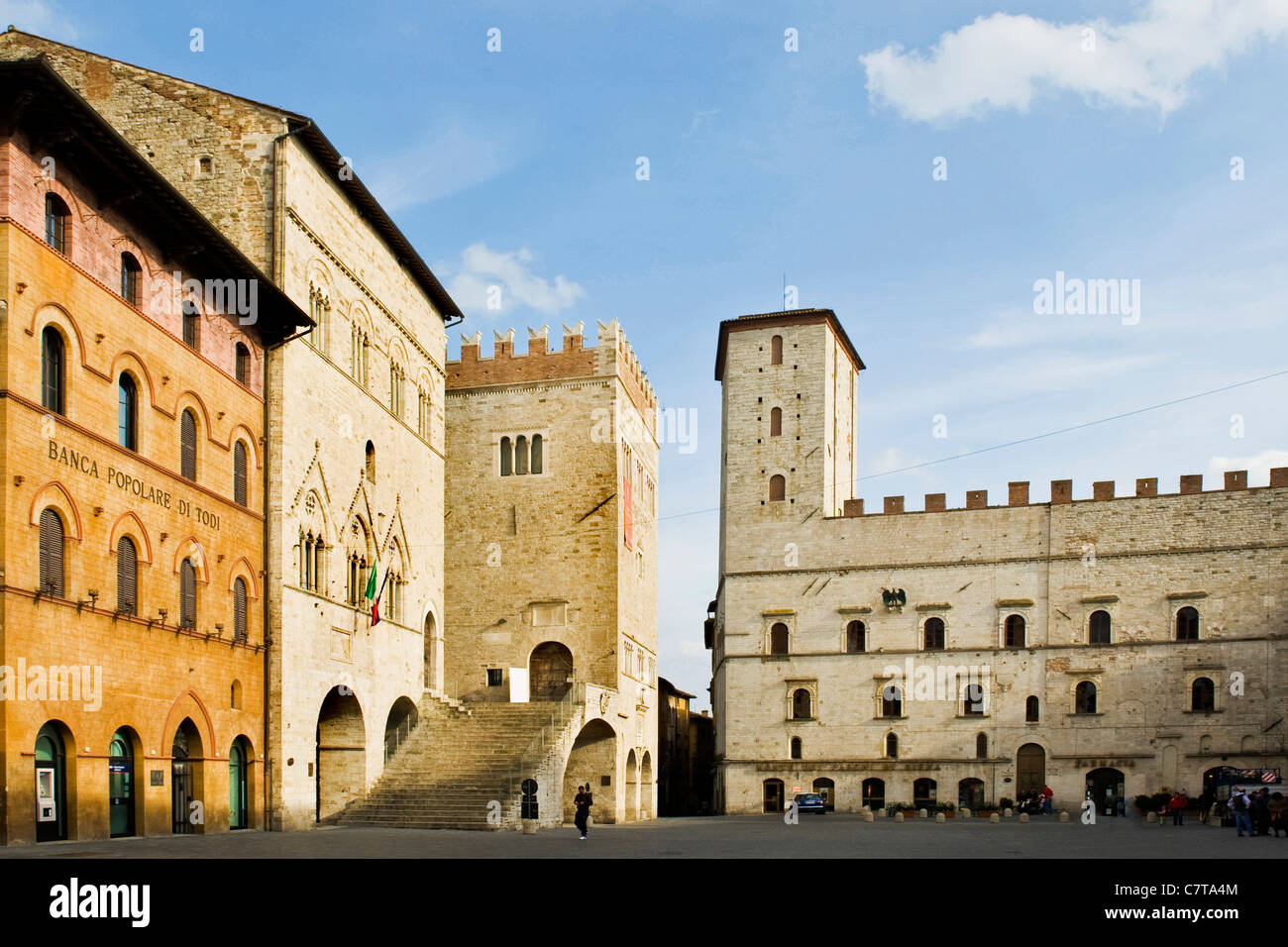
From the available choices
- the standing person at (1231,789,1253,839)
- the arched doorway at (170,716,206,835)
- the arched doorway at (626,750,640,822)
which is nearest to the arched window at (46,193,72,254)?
the arched doorway at (170,716,206,835)

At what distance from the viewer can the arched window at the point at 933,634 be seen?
174 feet

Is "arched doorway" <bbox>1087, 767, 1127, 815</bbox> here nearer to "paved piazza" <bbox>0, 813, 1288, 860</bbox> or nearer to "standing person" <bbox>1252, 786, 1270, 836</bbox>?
"paved piazza" <bbox>0, 813, 1288, 860</bbox>

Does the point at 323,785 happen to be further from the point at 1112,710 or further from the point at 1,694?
the point at 1112,710

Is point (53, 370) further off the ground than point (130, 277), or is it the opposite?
point (130, 277)

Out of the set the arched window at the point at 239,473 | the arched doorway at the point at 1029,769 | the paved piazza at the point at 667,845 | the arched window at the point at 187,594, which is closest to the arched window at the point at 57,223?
the arched window at the point at 187,594

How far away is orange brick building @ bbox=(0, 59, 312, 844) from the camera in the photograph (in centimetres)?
1923

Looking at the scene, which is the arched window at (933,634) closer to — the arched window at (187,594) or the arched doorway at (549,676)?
the arched doorway at (549,676)

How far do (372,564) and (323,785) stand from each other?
5.25 metres

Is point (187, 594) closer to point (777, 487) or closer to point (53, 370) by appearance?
point (53, 370)

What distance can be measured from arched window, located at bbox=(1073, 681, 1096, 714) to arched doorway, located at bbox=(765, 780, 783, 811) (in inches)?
466

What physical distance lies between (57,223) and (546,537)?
22.2 meters

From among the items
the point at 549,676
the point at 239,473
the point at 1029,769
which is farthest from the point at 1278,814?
the point at 1029,769

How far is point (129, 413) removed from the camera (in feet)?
74.8

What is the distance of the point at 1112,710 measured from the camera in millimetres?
50125
